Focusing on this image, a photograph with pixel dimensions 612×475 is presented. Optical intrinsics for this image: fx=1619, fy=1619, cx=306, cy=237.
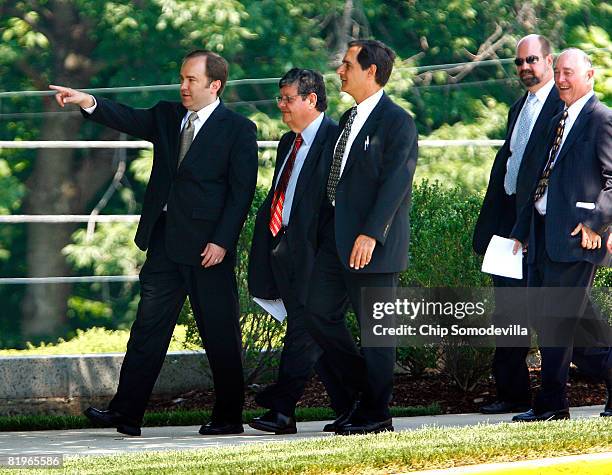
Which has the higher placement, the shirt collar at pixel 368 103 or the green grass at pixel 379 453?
the shirt collar at pixel 368 103

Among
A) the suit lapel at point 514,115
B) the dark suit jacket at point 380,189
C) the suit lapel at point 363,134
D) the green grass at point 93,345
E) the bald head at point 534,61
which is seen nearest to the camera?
the dark suit jacket at point 380,189

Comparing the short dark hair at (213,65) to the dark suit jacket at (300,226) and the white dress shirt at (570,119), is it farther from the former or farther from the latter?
the white dress shirt at (570,119)

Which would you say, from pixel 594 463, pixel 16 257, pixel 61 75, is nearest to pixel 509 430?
pixel 594 463

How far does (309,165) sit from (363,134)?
509 mm

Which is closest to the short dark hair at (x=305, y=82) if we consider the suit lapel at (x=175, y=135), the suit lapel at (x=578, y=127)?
the suit lapel at (x=175, y=135)

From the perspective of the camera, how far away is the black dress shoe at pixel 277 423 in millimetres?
8336

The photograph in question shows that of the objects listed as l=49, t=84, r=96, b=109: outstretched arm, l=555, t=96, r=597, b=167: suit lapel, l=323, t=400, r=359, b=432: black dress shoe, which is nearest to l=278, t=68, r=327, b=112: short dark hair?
l=49, t=84, r=96, b=109: outstretched arm

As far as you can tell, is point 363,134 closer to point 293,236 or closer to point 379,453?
point 293,236

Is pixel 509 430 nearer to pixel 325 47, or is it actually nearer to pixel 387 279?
pixel 387 279

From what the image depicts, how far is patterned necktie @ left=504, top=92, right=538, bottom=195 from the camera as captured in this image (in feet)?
29.0

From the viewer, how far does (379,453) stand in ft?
21.3

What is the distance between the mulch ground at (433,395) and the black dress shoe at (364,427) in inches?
72.7

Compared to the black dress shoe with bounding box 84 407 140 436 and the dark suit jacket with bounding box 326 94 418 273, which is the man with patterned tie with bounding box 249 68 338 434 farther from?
the black dress shoe with bounding box 84 407 140 436

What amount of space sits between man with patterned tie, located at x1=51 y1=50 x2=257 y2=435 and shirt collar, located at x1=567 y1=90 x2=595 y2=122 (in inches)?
65.6
